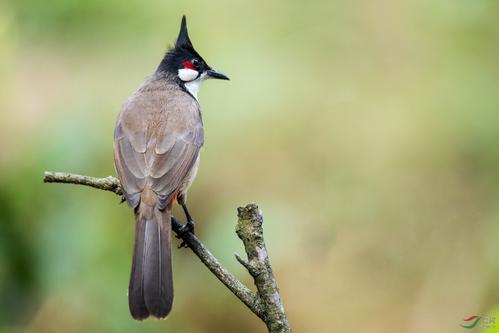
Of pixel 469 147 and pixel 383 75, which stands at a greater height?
pixel 383 75

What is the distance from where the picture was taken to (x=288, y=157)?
216 inches

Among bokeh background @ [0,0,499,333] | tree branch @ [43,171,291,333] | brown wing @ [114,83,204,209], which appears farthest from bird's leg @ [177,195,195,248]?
tree branch @ [43,171,291,333]

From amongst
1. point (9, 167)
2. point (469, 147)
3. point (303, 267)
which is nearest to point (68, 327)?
point (9, 167)

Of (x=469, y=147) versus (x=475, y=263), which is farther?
(x=469, y=147)

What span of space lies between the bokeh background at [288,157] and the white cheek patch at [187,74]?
59cm

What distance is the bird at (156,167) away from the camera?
8.71ft

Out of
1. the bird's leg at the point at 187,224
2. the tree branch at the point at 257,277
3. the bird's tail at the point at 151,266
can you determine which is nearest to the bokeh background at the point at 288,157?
the bird's leg at the point at 187,224

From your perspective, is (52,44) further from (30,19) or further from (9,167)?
(9,167)

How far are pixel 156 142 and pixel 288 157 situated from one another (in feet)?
6.80

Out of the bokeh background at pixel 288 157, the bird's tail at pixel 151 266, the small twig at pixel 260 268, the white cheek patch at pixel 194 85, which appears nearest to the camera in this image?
the small twig at pixel 260 268

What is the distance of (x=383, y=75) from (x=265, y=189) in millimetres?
1513

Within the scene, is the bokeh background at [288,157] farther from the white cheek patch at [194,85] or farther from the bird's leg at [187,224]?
the white cheek patch at [194,85]

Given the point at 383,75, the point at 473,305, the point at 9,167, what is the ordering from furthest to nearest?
the point at 383,75 < the point at 473,305 < the point at 9,167

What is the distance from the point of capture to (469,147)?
5.18m
